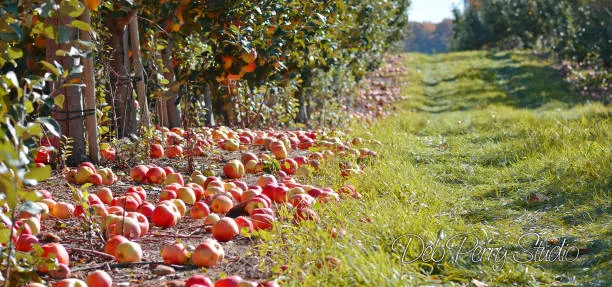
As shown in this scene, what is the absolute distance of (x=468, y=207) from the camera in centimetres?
441

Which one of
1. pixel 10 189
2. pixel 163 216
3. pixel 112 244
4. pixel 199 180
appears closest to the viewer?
pixel 10 189

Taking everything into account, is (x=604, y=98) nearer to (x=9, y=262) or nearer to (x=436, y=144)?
(x=436, y=144)

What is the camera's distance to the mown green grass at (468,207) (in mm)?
2793

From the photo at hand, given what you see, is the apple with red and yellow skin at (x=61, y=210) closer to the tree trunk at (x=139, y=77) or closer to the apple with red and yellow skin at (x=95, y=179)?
the apple with red and yellow skin at (x=95, y=179)

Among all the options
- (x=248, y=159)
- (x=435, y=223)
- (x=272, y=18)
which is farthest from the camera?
(x=272, y=18)

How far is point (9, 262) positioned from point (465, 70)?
74.7 ft

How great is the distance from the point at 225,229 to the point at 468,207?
1776mm

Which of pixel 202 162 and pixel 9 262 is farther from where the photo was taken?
pixel 202 162

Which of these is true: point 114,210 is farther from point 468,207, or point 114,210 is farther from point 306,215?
point 468,207

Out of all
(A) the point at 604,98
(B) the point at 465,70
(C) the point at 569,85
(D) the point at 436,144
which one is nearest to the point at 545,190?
(D) the point at 436,144

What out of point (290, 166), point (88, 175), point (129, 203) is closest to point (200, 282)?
point (129, 203)

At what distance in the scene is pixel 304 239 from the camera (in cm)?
306

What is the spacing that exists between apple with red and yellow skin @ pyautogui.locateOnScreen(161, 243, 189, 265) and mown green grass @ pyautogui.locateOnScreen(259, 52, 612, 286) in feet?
1.07

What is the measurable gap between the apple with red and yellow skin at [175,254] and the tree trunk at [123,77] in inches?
115
